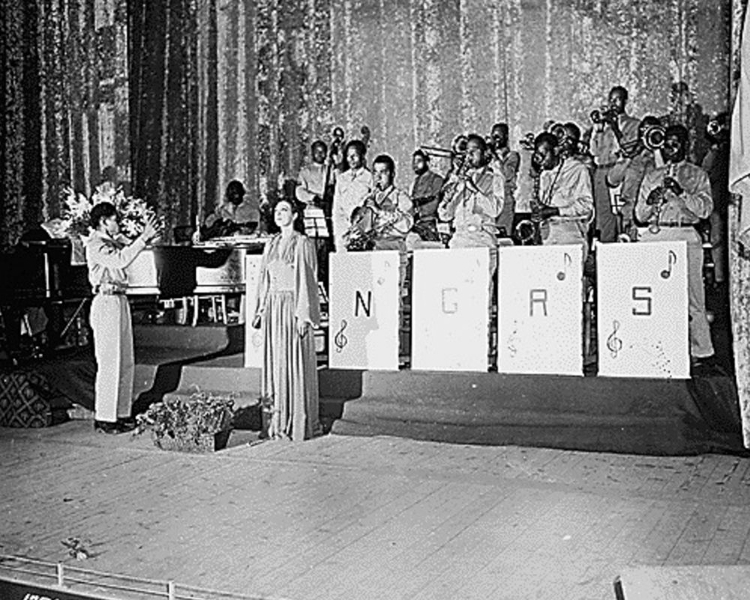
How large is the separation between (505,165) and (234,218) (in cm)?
290

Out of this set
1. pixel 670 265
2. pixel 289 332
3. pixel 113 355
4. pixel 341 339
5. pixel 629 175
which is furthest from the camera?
pixel 629 175

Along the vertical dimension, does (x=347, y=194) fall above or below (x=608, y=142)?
below

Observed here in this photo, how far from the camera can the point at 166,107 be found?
40.9ft

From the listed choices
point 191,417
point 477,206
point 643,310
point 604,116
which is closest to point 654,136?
point 477,206

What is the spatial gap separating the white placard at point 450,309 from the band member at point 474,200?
84 centimetres

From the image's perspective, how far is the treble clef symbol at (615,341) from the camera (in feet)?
19.8

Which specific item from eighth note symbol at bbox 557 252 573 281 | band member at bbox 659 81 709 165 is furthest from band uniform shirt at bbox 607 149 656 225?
eighth note symbol at bbox 557 252 573 281

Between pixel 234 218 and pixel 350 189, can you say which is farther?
pixel 234 218

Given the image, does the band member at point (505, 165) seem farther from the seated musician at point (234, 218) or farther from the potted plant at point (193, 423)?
the potted plant at point (193, 423)

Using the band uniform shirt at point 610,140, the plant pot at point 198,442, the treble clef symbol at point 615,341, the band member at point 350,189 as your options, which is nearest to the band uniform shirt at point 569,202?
the treble clef symbol at point 615,341

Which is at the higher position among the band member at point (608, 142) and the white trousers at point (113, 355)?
the band member at point (608, 142)

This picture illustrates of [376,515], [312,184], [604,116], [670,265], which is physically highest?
[604,116]

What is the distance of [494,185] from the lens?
861 cm

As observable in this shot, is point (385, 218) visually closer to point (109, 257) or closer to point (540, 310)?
point (540, 310)
